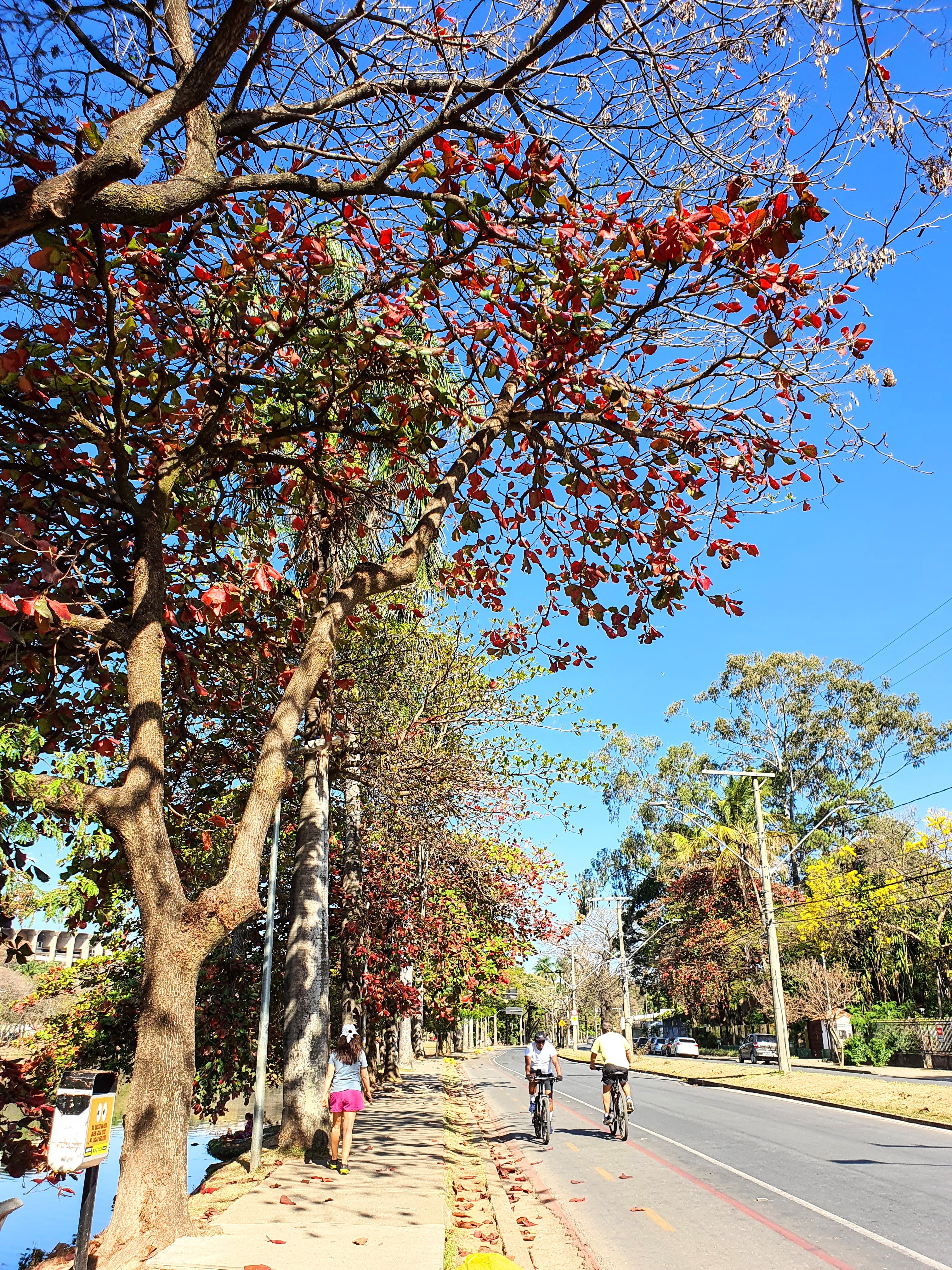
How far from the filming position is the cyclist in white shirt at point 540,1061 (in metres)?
14.8

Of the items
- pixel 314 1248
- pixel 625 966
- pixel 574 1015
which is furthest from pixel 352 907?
pixel 574 1015

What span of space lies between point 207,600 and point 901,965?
137 ft

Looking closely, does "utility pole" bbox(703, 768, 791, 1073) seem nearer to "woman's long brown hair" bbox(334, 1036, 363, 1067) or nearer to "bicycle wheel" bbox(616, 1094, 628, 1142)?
"bicycle wheel" bbox(616, 1094, 628, 1142)

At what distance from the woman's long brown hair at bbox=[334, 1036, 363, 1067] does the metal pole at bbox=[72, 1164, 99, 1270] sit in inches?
204

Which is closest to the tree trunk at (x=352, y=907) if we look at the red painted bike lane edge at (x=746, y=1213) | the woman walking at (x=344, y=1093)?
the red painted bike lane edge at (x=746, y=1213)

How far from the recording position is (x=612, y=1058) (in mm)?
13938

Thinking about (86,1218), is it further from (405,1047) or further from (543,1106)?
(405,1047)

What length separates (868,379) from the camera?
6.47 m

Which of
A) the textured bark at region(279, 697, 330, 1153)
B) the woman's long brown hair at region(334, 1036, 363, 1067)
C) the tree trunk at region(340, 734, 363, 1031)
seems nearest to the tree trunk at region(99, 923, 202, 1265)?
the textured bark at region(279, 697, 330, 1153)

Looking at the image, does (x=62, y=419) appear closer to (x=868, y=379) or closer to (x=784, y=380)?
(x=784, y=380)

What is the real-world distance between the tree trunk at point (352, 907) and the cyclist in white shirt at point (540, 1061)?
337 cm

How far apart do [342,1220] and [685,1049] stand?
4955cm

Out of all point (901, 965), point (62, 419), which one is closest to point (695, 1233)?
point (62, 419)

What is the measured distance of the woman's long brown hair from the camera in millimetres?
10250
